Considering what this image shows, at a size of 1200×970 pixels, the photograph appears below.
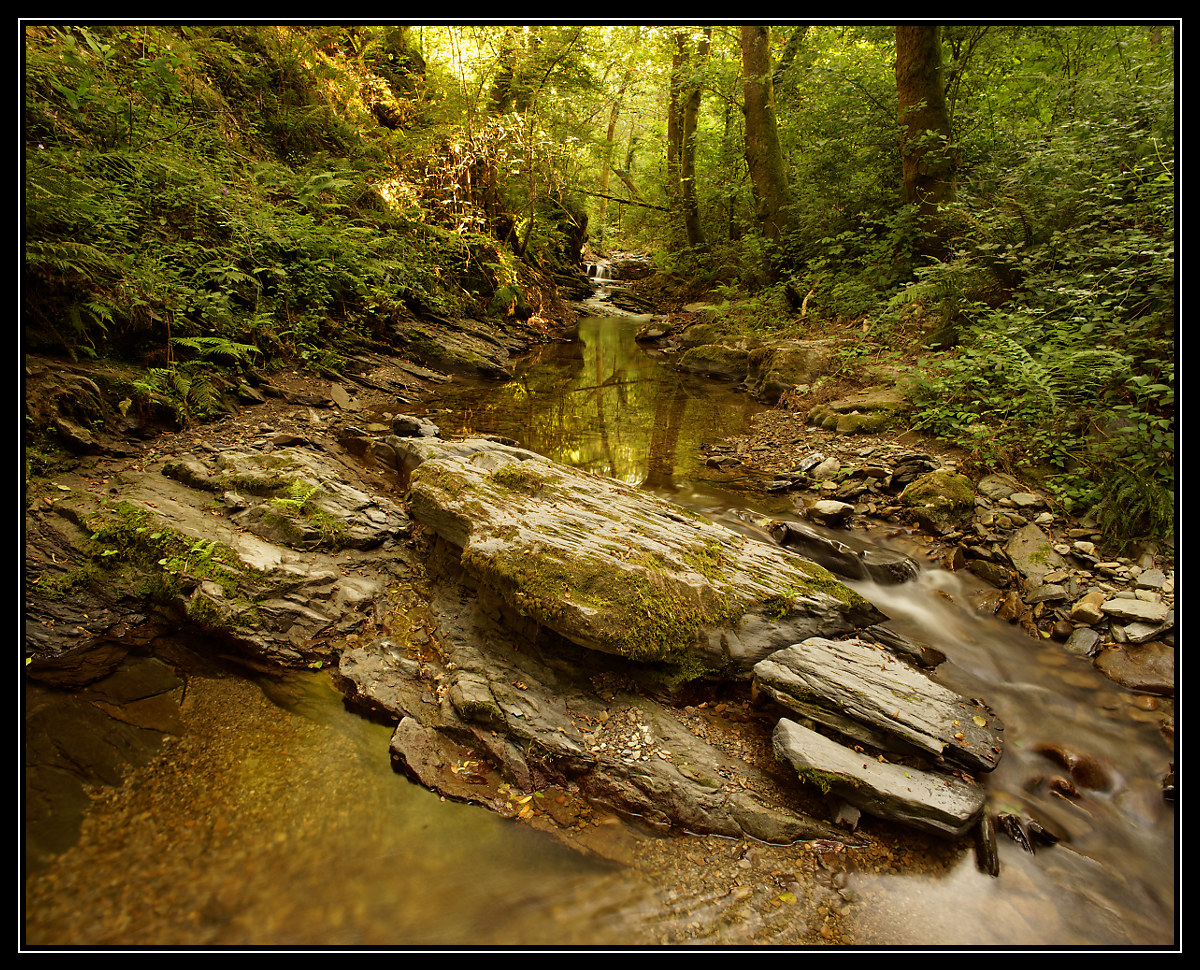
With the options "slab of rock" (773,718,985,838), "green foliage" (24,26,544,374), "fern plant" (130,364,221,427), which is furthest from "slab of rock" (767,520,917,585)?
"green foliage" (24,26,544,374)

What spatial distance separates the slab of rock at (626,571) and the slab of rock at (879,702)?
0.93 ft

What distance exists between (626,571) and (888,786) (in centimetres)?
193

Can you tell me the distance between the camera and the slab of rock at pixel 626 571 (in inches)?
138

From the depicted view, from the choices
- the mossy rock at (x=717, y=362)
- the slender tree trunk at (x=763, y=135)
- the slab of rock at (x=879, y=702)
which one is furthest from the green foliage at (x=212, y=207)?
the slender tree trunk at (x=763, y=135)

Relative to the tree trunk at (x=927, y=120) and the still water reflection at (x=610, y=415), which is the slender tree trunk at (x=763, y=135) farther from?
the still water reflection at (x=610, y=415)

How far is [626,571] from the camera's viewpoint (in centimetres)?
373

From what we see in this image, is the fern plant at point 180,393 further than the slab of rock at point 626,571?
Yes

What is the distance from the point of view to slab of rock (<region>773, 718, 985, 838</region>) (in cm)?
276

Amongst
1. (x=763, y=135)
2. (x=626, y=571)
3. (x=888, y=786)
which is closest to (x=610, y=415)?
(x=626, y=571)

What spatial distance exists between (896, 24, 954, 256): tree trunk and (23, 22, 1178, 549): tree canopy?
45 mm

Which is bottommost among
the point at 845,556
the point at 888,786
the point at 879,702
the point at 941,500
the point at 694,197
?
the point at 888,786

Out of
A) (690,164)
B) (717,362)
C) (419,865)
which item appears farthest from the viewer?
(690,164)

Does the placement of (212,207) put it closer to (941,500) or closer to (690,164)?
(941,500)
